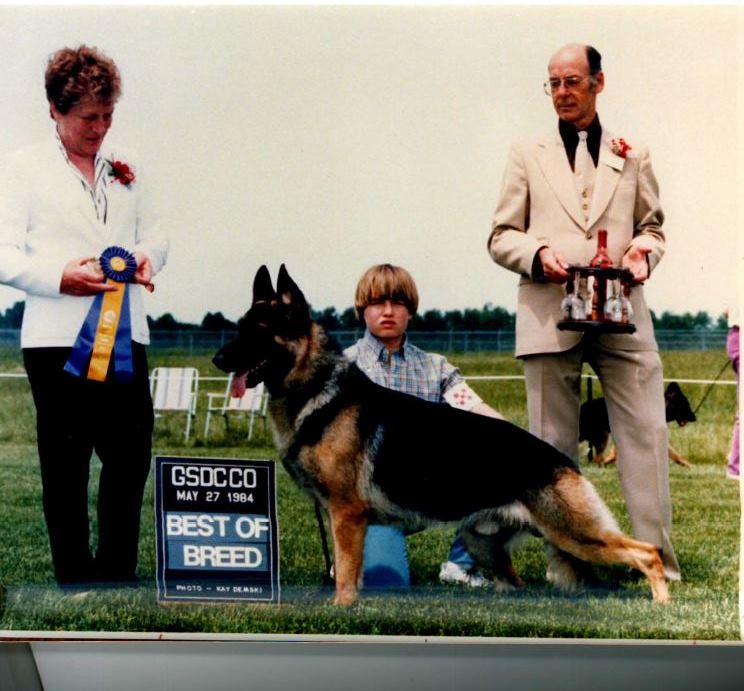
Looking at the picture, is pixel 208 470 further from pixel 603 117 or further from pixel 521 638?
pixel 603 117

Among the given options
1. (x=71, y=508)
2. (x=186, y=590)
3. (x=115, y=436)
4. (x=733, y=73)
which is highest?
(x=733, y=73)

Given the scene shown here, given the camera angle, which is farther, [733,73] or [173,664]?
[173,664]

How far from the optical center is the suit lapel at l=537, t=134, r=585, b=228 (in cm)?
449

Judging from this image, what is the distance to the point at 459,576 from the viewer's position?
454 cm

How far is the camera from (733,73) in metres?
4.44

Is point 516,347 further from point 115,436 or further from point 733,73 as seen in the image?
point 115,436

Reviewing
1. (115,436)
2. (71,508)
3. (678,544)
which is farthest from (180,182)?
(678,544)

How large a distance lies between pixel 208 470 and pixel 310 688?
106cm

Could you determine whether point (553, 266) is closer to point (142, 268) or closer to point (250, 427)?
point (250, 427)

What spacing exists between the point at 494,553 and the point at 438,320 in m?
0.94

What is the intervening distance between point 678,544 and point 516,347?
3.29ft

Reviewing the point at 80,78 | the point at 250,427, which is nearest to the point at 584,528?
the point at 250,427

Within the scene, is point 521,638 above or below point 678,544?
below

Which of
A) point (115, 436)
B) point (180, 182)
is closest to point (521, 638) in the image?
point (115, 436)
